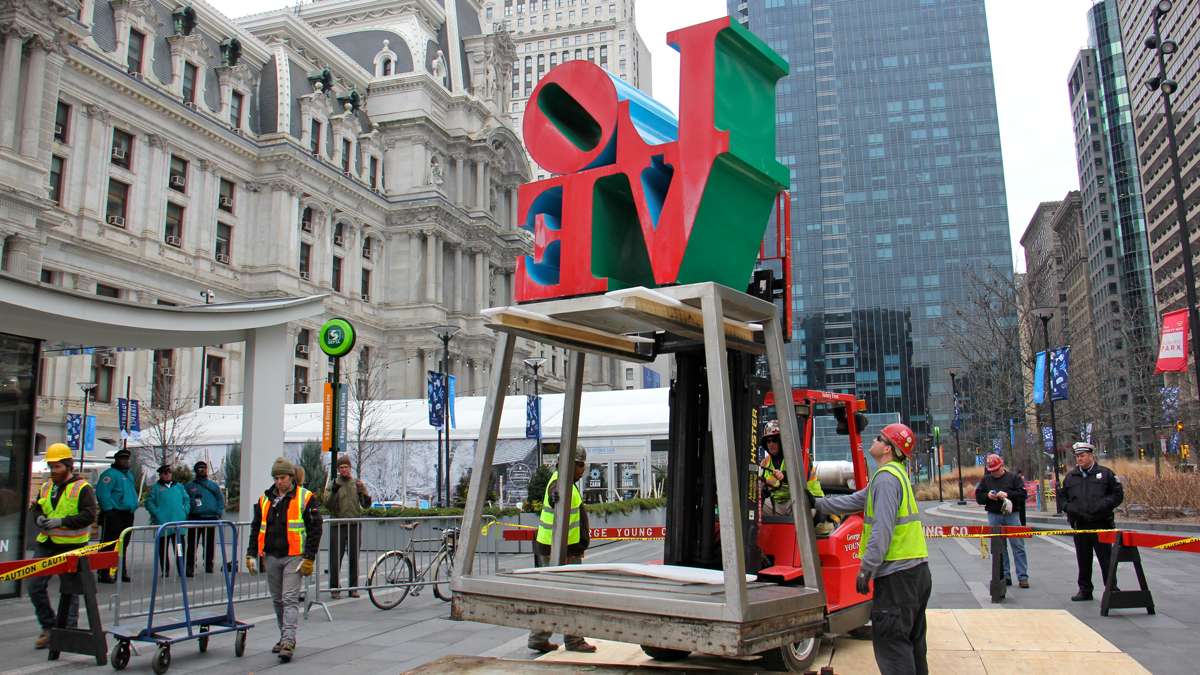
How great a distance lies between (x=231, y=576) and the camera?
9.44 m

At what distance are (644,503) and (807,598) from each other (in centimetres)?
2210

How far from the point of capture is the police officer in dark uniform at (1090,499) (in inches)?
428

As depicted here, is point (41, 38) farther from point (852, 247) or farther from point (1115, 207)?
point (1115, 207)

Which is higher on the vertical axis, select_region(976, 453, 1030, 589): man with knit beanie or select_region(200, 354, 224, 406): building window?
select_region(200, 354, 224, 406): building window

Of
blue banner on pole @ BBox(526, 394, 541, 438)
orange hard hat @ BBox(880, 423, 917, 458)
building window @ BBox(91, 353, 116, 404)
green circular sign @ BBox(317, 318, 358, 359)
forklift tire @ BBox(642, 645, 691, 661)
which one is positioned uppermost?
building window @ BBox(91, 353, 116, 404)

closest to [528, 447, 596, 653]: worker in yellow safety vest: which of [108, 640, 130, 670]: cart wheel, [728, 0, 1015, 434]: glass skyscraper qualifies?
[108, 640, 130, 670]: cart wheel

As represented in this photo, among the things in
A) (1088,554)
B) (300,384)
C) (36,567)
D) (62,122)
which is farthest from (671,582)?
(300,384)

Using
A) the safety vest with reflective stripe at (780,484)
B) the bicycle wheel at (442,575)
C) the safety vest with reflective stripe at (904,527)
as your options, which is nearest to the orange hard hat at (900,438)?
the safety vest with reflective stripe at (904,527)

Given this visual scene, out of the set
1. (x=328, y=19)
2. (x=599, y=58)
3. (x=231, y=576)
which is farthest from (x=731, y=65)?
(x=599, y=58)

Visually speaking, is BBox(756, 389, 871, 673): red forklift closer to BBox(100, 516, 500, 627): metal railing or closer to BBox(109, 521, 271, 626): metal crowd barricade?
BBox(100, 516, 500, 627): metal railing

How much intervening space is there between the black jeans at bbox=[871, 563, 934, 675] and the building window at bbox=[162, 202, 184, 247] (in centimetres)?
5226

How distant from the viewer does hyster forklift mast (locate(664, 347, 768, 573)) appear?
660 cm

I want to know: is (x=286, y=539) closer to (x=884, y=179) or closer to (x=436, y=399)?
(x=436, y=399)

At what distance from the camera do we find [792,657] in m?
6.82
